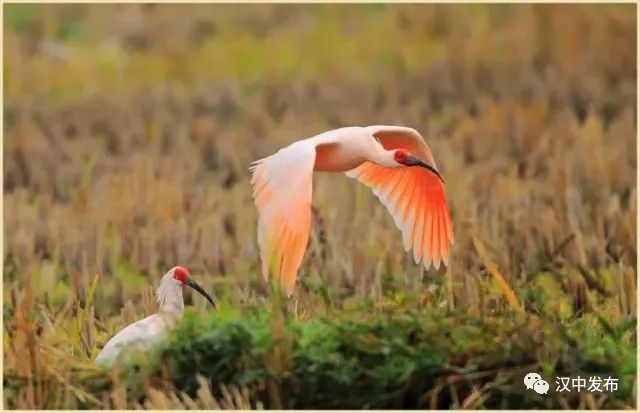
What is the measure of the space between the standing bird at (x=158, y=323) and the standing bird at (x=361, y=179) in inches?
10.2

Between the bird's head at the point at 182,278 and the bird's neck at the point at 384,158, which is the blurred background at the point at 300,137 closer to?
the bird's head at the point at 182,278

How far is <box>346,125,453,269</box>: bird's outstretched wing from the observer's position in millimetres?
4555

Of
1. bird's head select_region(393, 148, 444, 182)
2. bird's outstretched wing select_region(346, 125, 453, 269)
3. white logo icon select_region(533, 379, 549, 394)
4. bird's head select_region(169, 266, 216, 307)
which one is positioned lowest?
white logo icon select_region(533, 379, 549, 394)

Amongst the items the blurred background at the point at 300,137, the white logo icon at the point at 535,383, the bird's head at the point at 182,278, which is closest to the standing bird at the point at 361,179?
the blurred background at the point at 300,137

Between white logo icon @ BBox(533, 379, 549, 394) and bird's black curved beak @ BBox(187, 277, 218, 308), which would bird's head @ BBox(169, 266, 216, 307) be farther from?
white logo icon @ BBox(533, 379, 549, 394)

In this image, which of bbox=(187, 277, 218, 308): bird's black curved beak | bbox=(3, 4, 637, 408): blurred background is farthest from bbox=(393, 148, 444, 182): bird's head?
bbox=(187, 277, 218, 308): bird's black curved beak

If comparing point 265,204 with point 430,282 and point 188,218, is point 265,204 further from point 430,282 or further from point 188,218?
point 188,218

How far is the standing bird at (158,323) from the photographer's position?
4.14 m

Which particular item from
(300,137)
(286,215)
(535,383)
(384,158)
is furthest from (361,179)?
(300,137)

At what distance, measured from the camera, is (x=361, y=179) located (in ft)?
15.2

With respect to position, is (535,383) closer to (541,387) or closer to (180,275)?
(541,387)

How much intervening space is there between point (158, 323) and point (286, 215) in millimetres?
437

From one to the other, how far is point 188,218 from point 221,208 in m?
0.17

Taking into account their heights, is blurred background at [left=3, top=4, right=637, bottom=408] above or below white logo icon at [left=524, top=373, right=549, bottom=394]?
above
